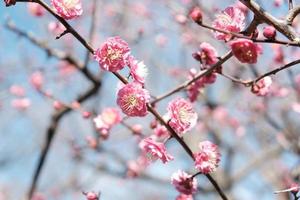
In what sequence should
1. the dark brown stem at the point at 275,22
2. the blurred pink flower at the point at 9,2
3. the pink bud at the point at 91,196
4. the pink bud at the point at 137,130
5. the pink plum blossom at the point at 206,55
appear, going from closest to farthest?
the dark brown stem at the point at 275,22
the blurred pink flower at the point at 9,2
the pink bud at the point at 91,196
the pink plum blossom at the point at 206,55
the pink bud at the point at 137,130

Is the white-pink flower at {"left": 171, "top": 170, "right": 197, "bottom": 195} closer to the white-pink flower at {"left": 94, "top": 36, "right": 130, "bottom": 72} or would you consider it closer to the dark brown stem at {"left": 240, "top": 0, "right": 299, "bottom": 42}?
the white-pink flower at {"left": 94, "top": 36, "right": 130, "bottom": 72}

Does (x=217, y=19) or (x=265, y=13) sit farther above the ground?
(x=217, y=19)

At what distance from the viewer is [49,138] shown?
4.16m

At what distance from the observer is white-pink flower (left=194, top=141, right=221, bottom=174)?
6.14 ft

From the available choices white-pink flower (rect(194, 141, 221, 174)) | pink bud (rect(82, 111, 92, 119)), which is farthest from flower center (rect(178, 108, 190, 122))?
pink bud (rect(82, 111, 92, 119))

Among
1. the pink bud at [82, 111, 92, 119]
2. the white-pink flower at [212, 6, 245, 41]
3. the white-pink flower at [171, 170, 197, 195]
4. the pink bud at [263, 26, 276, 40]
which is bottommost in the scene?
the white-pink flower at [171, 170, 197, 195]

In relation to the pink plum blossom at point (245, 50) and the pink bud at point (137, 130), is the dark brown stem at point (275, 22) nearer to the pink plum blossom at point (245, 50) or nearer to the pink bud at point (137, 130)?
the pink plum blossom at point (245, 50)

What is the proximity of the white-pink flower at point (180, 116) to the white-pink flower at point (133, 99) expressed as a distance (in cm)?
13

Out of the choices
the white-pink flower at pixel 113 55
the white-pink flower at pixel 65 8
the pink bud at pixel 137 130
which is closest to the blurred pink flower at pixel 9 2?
the white-pink flower at pixel 65 8

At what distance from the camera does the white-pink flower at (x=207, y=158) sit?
1.87 m

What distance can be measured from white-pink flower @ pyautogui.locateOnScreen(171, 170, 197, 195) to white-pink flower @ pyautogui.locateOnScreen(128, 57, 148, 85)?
0.47m

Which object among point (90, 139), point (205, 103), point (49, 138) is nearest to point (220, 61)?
point (90, 139)

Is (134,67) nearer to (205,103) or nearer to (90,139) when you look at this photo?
(90,139)

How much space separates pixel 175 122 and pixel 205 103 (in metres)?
4.71
